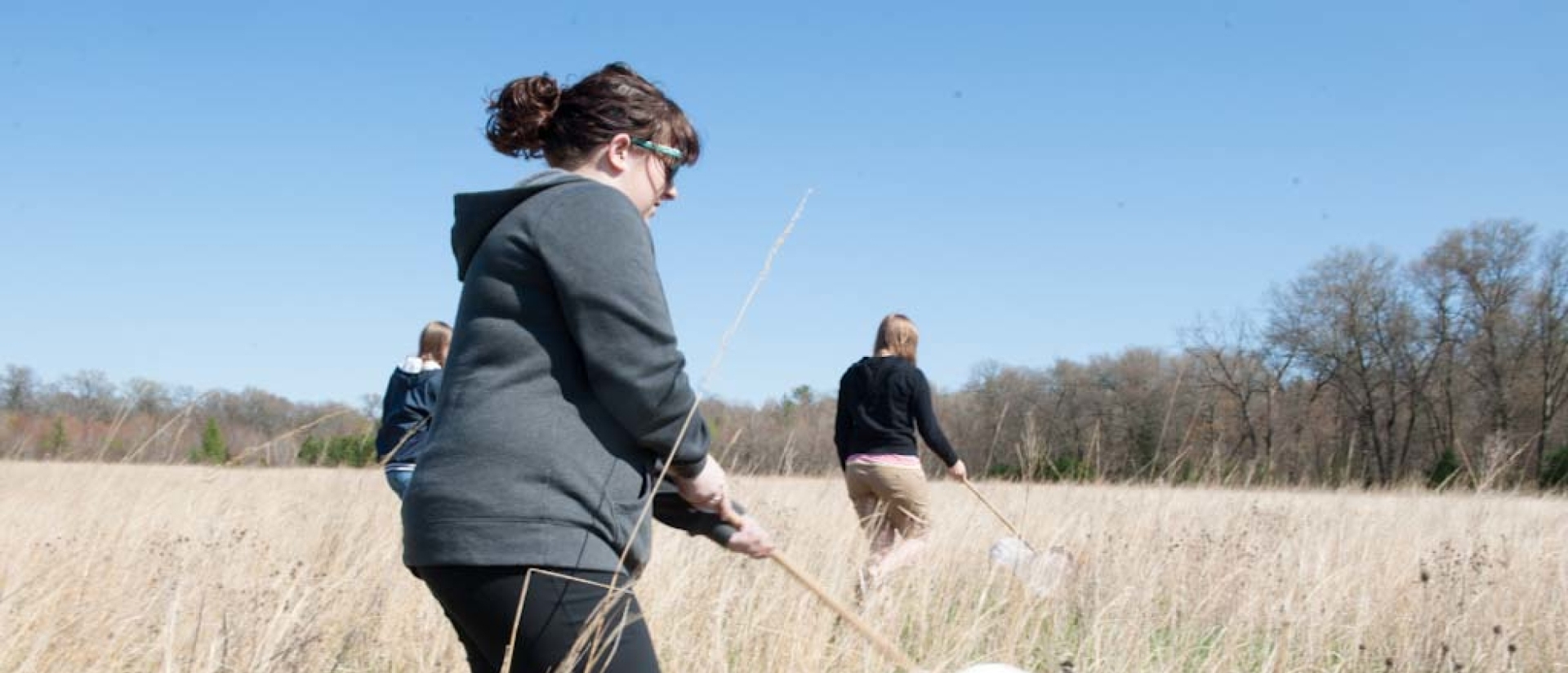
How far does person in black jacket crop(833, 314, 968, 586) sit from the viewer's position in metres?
6.21

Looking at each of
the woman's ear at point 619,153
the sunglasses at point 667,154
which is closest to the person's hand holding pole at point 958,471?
the sunglasses at point 667,154

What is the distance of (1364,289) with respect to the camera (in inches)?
1629

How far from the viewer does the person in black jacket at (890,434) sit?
6207mm

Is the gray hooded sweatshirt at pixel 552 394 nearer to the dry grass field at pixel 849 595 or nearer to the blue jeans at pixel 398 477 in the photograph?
the dry grass field at pixel 849 595

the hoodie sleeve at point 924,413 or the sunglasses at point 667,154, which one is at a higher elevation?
the sunglasses at point 667,154

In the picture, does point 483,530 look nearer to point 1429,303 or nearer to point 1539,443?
point 1539,443

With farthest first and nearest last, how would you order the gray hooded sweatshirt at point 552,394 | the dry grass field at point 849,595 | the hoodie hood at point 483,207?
the dry grass field at point 849,595, the hoodie hood at point 483,207, the gray hooded sweatshirt at point 552,394

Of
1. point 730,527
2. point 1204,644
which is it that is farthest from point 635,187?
point 1204,644

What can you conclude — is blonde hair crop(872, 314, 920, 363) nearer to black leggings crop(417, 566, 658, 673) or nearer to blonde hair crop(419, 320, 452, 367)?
blonde hair crop(419, 320, 452, 367)

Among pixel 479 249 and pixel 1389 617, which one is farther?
pixel 1389 617

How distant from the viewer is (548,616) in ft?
5.63

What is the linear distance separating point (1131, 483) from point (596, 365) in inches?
272

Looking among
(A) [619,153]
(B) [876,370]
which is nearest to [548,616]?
(A) [619,153]

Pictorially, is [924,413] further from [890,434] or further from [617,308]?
[617,308]
